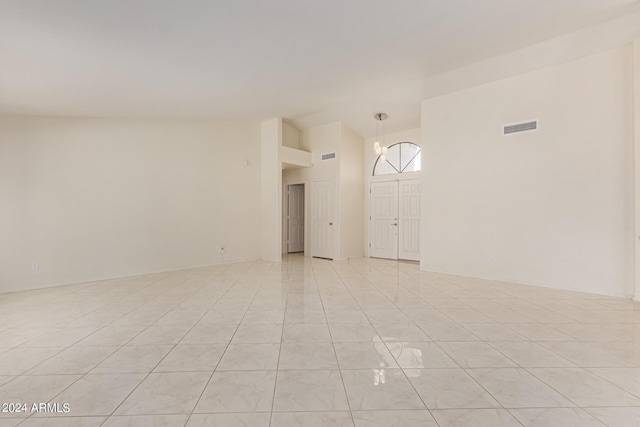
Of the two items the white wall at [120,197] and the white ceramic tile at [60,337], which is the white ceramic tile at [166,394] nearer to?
the white ceramic tile at [60,337]

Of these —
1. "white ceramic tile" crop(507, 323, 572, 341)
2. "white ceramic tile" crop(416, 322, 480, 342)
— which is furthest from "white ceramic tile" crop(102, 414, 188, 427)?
"white ceramic tile" crop(507, 323, 572, 341)

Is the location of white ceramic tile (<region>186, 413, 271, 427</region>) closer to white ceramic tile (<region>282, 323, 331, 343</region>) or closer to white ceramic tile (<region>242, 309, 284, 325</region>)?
white ceramic tile (<region>282, 323, 331, 343</region>)

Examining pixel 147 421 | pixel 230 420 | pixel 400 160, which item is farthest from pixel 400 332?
pixel 400 160

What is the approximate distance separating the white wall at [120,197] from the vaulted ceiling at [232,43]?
1.87ft

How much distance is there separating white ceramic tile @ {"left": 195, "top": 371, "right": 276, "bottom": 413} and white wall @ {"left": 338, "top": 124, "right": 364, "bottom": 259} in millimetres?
5590

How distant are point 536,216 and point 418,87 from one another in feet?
10.1

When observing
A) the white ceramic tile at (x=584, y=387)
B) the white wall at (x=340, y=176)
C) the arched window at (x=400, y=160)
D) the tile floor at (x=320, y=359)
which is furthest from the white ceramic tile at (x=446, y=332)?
the arched window at (x=400, y=160)

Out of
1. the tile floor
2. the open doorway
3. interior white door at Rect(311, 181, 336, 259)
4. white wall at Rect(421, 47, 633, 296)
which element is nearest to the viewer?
the tile floor

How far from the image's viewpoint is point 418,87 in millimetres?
5922

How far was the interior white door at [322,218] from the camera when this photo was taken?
7.79 m

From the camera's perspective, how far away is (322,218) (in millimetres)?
7988

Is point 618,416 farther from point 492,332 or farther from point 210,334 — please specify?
point 210,334

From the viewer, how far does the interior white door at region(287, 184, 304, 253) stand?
9.11 metres

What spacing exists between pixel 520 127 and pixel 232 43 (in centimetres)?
462
